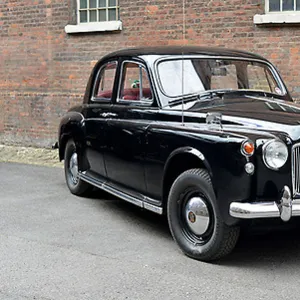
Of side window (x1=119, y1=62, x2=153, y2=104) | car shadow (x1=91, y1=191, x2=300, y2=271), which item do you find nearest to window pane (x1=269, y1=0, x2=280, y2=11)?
side window (x1=119, y1=62, x2=153, y2=104)

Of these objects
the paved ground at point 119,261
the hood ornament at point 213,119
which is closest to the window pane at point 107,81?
the paved ground at point 119,261

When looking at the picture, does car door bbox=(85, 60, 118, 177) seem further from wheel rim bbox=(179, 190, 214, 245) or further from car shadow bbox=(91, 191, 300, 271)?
wheel rim bbox=(179, 190, 214, 245)

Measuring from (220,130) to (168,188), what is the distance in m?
0.91

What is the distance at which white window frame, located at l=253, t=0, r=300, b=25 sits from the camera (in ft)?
30.0

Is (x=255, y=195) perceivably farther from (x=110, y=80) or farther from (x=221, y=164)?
(x=110, y=80)

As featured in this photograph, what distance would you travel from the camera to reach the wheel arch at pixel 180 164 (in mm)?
4695

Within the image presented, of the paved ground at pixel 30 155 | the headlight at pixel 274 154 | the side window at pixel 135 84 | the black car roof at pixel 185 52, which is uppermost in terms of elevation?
the black car roof at pixel 185 52

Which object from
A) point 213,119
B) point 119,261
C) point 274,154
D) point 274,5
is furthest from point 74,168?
Answer: point 274,5

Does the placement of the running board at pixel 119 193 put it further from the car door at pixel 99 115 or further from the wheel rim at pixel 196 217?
the wheel rim at pixel 196 217

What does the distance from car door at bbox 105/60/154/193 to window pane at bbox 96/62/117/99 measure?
26 centimetres

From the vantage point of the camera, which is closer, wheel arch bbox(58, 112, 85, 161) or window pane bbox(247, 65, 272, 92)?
window pane bbox(247, 65, 272, 92)

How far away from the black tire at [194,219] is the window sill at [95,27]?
6592 millimetres

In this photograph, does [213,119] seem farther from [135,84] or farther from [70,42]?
[70,42]

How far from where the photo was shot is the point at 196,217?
4.82 meters
